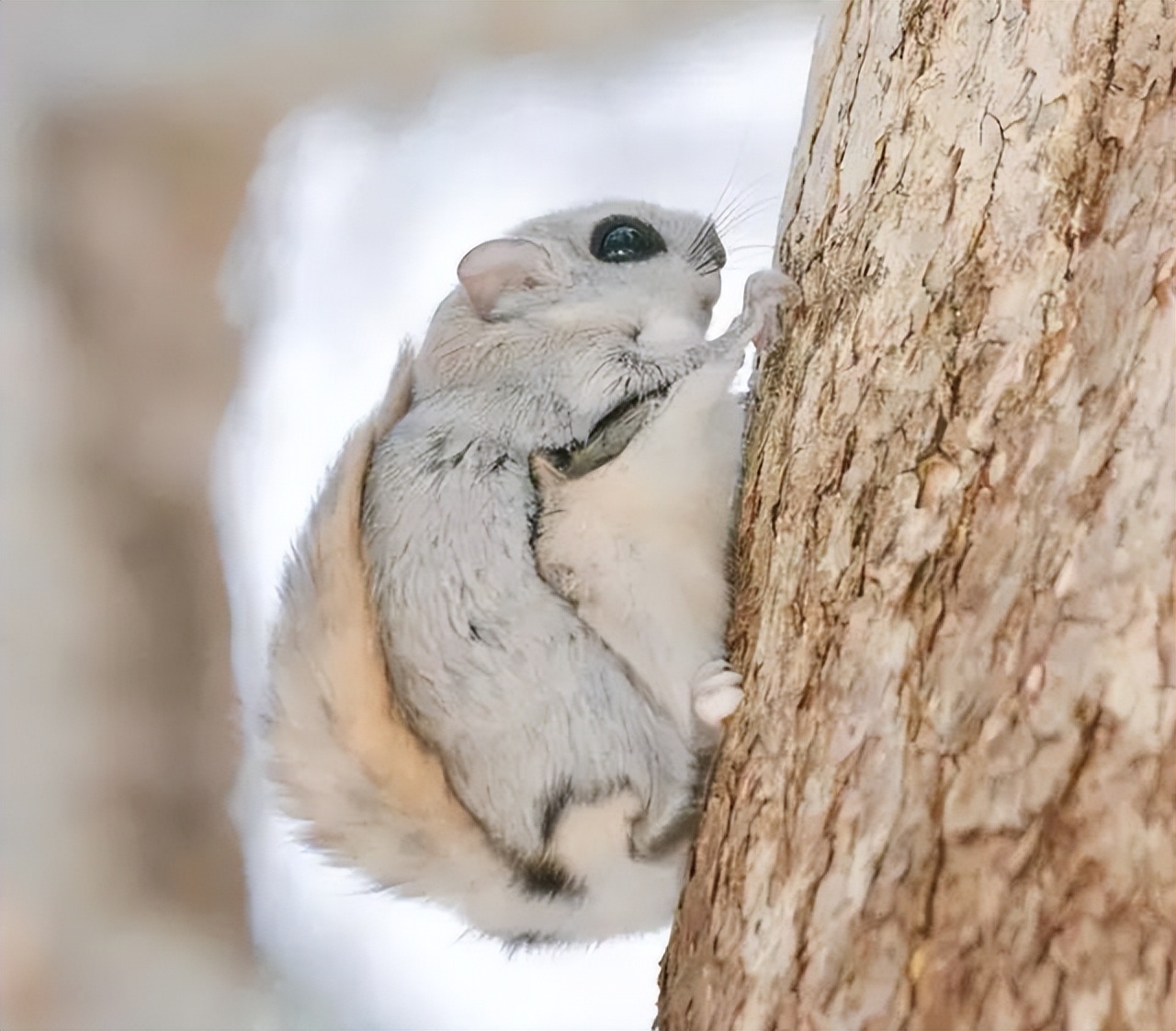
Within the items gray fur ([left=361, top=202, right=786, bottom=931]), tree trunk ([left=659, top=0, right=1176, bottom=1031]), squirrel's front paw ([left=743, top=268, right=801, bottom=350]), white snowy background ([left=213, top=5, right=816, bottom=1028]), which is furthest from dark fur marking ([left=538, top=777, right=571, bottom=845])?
white snowy background ([left=213, top=5, right=816, bottom=1028])

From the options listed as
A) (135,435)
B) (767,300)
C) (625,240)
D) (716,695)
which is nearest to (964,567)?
(716,695)

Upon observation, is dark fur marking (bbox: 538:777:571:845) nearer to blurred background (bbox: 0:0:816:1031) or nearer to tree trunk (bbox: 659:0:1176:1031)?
tree trunk (bbox: 659:0:1176:1031)

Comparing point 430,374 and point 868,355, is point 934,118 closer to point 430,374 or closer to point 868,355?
point 868,355

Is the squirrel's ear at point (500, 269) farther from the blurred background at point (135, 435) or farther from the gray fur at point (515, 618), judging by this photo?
the blurred background at point (135, 435)

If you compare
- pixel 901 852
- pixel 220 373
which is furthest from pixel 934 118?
pixel 220 373

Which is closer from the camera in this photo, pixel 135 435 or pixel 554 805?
pixel 554 805

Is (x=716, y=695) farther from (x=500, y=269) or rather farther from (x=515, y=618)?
(x=500, y=269)
